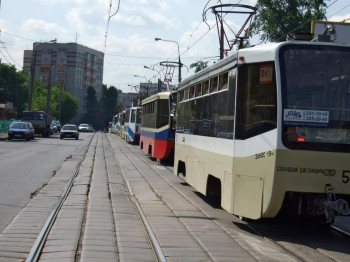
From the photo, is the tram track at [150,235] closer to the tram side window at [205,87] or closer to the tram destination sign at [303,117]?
the tram destination sign at [303,117]

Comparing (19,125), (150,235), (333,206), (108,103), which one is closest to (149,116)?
(150,235)

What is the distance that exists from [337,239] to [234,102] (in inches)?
101

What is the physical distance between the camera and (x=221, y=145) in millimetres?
8695

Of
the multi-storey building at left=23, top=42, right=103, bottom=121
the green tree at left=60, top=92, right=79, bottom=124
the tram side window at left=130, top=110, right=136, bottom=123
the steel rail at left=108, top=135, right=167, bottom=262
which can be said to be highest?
the multi-storey building at left=23, top=42, right=103, bottom=121

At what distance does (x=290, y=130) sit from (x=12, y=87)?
99.3 metres

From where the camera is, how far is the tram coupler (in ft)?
23.1

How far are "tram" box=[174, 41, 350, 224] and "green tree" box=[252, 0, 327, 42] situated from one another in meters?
23.3

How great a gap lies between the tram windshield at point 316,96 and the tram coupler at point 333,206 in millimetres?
606

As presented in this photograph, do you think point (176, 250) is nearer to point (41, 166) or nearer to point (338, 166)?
point (338, 166)

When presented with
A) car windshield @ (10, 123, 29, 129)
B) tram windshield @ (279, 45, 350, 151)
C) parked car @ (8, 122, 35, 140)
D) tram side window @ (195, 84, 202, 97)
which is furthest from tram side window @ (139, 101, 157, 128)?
car windshield @ (10, 123, 29, 129)

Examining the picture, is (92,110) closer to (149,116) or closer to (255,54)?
(149,116)

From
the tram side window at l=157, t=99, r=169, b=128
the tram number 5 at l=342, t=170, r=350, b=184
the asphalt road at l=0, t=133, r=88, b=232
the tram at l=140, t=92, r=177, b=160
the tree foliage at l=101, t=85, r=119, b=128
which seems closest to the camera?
the tram number 5 at l=342, t=170, r=350, b=184

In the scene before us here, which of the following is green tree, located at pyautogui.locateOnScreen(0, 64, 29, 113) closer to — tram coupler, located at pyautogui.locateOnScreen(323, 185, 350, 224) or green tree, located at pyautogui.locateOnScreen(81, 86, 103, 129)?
green tree, located at pyautogui.locateOnScreen(81, 86, 103, 129)

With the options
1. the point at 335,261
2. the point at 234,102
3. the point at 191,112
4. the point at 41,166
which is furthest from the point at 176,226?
the point at 41,166
